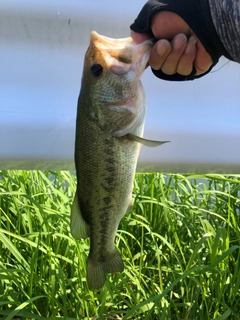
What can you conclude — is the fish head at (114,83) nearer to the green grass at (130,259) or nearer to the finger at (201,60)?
the finger at (201,60)

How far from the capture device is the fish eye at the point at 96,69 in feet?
3.59

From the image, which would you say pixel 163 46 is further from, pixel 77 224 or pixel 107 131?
pixel 77 224

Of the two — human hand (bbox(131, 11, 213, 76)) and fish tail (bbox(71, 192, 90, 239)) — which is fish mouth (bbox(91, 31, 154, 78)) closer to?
human hand (bbox(131, 11, 213, 76))

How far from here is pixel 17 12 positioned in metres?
1.48

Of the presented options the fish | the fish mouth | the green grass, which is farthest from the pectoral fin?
the green grass

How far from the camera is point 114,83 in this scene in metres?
1.12

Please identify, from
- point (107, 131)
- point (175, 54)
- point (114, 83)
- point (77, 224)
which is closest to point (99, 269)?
point (77, 224)

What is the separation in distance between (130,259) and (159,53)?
1.12 metres

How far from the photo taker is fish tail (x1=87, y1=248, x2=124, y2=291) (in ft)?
4.17

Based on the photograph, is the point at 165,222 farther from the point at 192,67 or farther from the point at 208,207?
the point at 192,67

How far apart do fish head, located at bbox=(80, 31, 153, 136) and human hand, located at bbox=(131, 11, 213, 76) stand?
0.03 m

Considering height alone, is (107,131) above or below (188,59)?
below

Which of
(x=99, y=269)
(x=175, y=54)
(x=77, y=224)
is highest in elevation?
(x=175, y=54)

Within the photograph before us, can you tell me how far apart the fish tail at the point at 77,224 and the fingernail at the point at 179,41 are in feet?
1.69
